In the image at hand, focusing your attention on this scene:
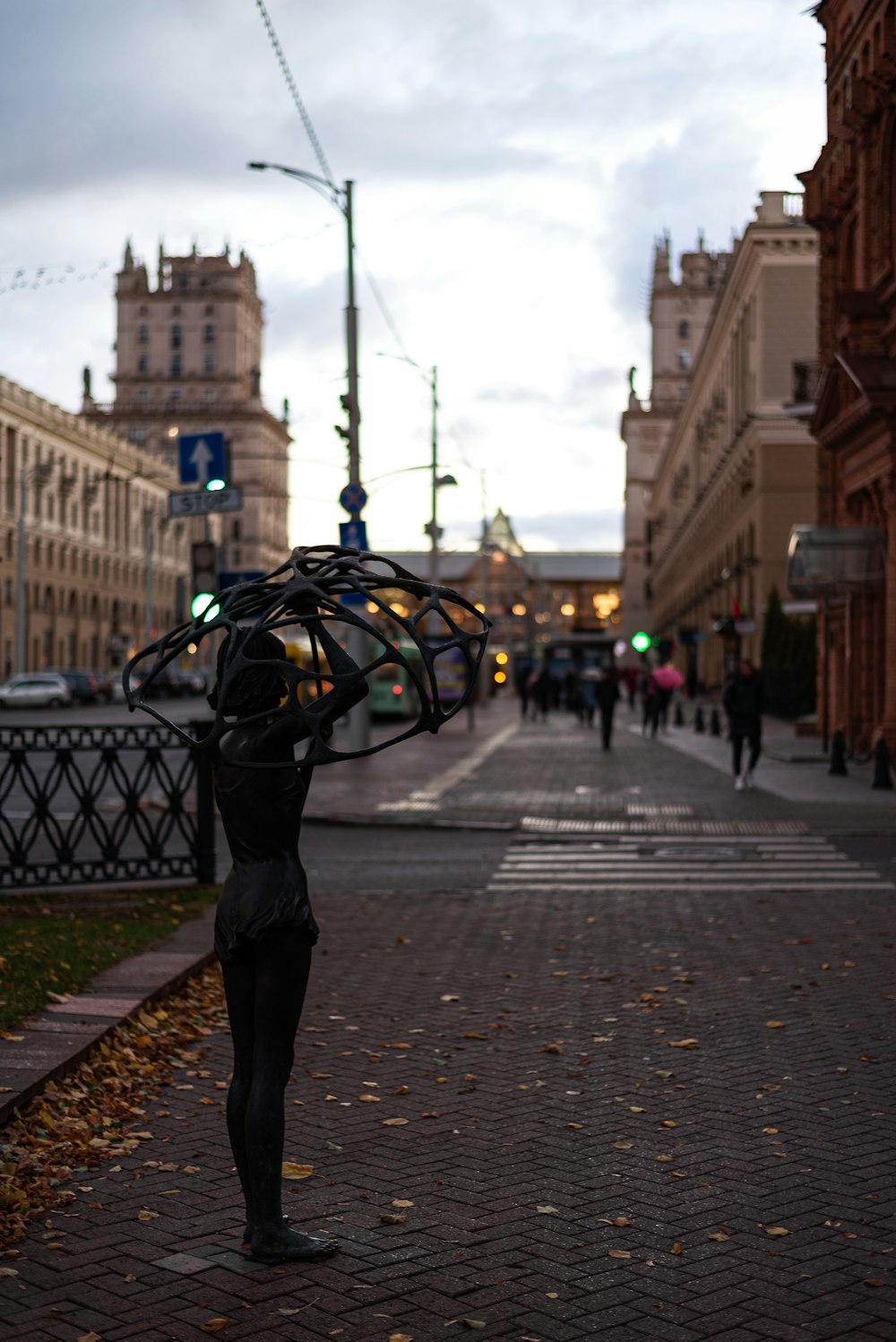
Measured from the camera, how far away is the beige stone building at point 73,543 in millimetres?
91500

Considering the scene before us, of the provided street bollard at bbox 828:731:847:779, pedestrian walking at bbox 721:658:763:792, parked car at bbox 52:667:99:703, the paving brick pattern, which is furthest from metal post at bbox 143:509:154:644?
the paving brick pattern

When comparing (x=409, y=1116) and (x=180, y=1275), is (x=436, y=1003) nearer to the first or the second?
(x=409, y=1116)

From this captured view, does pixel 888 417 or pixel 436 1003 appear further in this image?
pixel 888 417

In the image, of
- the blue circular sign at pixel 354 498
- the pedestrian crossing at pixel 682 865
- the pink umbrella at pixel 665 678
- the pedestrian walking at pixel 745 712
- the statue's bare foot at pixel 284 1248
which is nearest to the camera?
the statue's bare foot at pixel 284 1248

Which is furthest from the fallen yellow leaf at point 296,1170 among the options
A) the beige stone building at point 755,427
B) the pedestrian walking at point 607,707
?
the beige stone building at point 755,427

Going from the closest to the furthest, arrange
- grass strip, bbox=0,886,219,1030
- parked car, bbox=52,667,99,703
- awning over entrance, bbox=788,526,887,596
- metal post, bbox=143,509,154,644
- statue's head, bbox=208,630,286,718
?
1. statue's head, bbox=208,630,286,718
2. grass strip, bbox=0,886,219,1030
3. awning over entrance, bbox=788,526,887,596
4. parked car, bbox=52,667,99,703
5. metal post, bbox=143,509,154,644

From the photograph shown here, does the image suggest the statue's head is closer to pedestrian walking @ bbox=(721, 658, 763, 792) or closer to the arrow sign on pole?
the arrow sign on pole

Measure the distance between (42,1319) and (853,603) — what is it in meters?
30.3

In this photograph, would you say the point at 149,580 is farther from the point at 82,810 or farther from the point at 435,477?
the point at 82,810

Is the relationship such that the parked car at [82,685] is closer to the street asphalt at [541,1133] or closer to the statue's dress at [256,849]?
the street asphalt at [541,1133]

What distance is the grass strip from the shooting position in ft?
28.6

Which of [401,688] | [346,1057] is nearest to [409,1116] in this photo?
[346,1057]

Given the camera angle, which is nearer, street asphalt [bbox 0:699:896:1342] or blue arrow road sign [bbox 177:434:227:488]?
street asphalt [bbox 0:699:896:1342]

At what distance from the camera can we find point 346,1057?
26.3 ft
